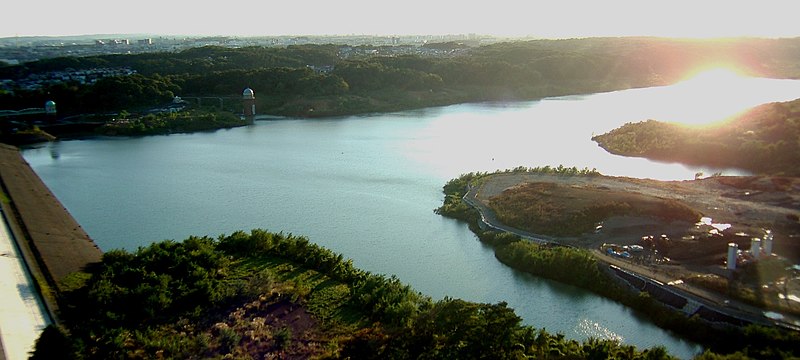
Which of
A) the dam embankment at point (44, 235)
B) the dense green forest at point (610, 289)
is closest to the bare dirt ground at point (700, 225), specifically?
the dense green forest at point (610, 289)

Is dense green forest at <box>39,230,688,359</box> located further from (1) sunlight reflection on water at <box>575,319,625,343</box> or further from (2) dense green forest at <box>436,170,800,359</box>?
(2) dense green forest at <box>436,170,800,359</box>

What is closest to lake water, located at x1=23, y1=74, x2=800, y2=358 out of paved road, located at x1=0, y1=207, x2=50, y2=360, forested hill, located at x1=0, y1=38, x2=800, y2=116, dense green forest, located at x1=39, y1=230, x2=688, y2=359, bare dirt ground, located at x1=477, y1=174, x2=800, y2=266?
dense green forest, located at x1=39, y1=230, x2=688, y2=359

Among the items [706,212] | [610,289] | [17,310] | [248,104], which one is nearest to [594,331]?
[610,289]

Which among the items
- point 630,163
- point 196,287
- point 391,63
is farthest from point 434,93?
point 196,287

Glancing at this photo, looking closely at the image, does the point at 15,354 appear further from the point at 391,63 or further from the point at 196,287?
the point at 391,63

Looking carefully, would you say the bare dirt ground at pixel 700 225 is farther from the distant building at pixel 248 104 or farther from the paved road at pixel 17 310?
the distant building at pixel 248 104

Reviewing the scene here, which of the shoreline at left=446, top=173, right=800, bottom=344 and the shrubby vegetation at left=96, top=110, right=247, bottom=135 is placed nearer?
the shoreline at left=446, top=173, right=800, bottom=344
